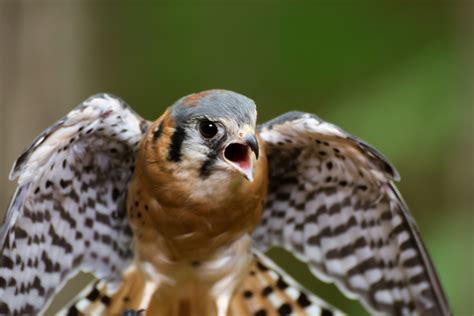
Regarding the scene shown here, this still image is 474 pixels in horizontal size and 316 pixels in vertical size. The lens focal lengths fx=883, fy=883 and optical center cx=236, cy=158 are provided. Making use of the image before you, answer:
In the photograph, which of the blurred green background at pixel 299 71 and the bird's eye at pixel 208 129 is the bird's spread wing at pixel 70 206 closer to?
the bird's eye at pixel 208 129

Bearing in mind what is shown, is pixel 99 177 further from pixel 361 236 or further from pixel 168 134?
pixel 361 236

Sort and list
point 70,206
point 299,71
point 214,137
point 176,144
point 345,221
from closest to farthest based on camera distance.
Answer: point 214,137 < point 176,144 < point 70,206 < point 345,221 < point 299,71

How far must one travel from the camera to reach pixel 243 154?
Result: 3279mm

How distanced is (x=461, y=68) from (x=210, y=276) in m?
2.71

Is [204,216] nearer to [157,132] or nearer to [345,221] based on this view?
[157,132]

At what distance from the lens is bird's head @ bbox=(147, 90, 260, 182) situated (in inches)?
126

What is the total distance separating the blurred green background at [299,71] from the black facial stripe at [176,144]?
2.04 meters

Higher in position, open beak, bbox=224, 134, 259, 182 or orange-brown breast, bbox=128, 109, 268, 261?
open beak, bbox=224, 134, 259, 182

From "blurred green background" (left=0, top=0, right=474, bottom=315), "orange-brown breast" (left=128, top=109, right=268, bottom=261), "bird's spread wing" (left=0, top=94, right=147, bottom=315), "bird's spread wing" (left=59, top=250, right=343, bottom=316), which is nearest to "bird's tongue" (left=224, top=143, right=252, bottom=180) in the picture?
"orange-brown breast" (left=128, top=109, right=268, bottom=261)

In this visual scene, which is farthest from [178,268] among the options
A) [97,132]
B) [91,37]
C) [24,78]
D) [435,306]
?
[91,37]

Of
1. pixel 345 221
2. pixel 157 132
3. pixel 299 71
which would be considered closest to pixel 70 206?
pixel 157 132

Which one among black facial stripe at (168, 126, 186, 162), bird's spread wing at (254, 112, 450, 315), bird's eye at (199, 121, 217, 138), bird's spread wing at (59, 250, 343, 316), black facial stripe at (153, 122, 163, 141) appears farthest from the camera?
bird's spread wing at (59, 250, 343, 316)

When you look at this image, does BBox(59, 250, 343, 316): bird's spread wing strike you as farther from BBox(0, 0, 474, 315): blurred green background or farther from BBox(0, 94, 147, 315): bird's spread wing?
BBox(0, 0, 474, 315): blurred green background

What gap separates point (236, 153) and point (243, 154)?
0.03 metres
